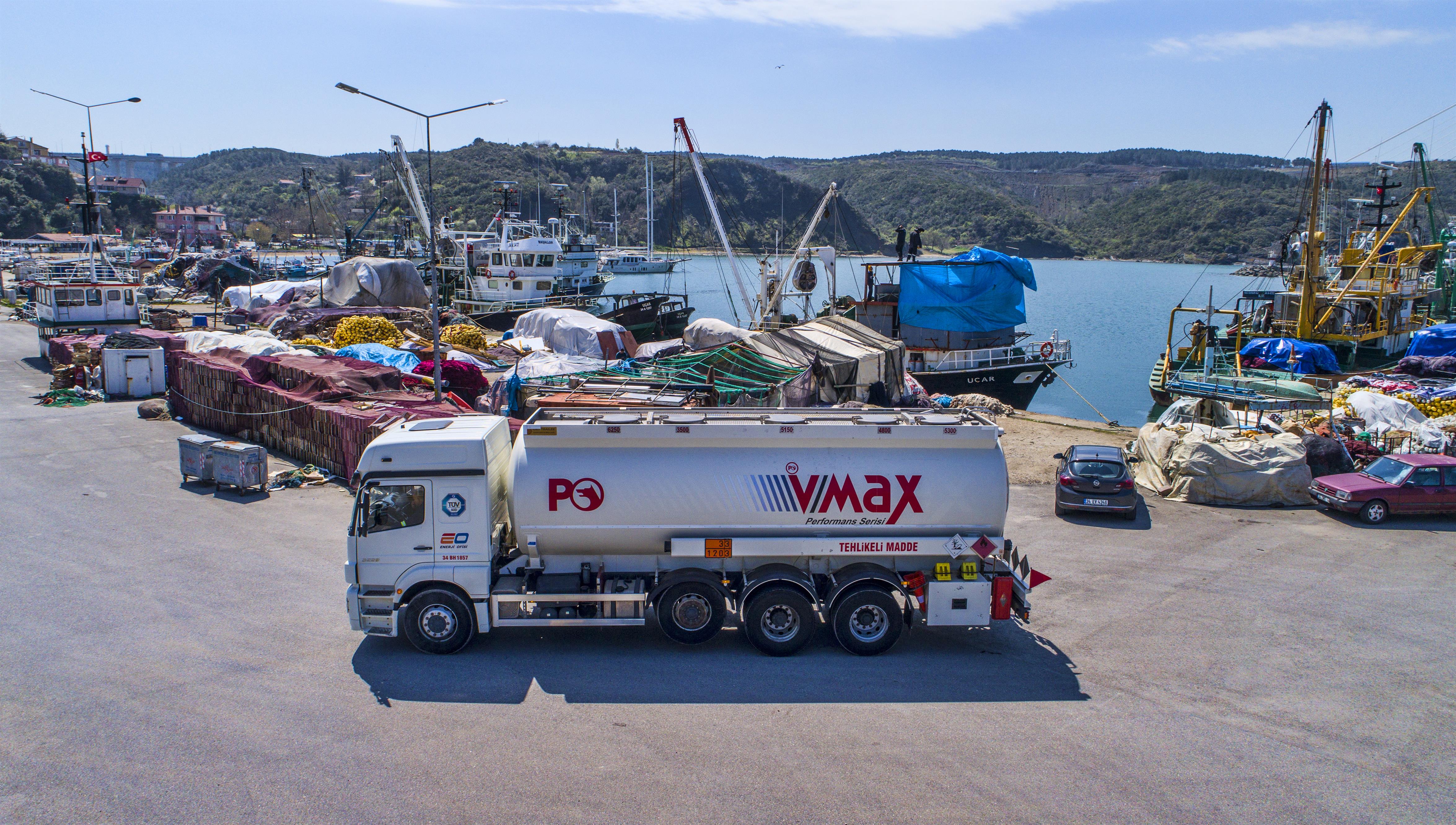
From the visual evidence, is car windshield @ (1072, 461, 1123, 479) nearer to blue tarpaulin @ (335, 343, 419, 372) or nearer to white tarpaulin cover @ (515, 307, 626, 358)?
blue tarpaulin @ (335, 343, 419, 372)

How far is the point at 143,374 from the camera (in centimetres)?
2558

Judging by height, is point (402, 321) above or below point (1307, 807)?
above

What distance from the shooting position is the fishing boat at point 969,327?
114 feet

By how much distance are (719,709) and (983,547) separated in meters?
3.62

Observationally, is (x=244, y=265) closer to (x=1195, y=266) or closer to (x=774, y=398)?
(x=774, y=398)

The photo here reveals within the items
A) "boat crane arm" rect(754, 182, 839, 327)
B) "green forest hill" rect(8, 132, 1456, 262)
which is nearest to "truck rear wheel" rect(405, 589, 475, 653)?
"boat crane arm" rect(754, 182, 839, 327)

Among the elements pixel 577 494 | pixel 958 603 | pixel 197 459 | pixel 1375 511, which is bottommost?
pixel 1375 511

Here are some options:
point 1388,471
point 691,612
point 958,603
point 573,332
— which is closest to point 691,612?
point 691,612

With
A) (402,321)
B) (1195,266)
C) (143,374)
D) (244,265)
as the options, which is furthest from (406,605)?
(1195,266)

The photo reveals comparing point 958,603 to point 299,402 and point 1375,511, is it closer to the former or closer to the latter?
point 1375,511

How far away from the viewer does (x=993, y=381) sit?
34562mm

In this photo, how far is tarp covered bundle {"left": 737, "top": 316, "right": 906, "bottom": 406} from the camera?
75.6 ft

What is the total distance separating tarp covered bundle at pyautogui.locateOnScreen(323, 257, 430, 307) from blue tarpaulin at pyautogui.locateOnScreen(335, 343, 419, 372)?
13.7 metres

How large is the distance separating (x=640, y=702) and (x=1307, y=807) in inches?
235
